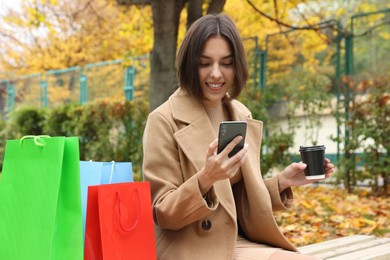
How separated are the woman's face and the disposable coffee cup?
0.39 m

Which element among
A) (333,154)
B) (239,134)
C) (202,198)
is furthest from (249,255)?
(333,154)

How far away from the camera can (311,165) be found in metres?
2.27

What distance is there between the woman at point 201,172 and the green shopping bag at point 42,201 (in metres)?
0.39

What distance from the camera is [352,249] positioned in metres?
3.47

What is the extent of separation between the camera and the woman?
208 cm

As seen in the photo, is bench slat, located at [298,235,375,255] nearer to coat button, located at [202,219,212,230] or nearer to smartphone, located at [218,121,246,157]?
coat button, located at [202,219,212,230]

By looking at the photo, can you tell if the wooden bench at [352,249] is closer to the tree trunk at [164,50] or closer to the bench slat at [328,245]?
the bench slat at [328,245]

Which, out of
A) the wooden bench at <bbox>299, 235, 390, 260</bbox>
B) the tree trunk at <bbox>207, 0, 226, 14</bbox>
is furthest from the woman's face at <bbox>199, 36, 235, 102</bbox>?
the tree trunk at <bbox>207, 0, 226, 14</bbox>

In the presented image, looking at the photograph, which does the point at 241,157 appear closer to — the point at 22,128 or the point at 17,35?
the point at 22,128

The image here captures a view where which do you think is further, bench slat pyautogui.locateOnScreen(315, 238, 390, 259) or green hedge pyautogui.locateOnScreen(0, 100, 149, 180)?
green hedge pyautogui.locateOnScreen(0, 100, 149, 180)

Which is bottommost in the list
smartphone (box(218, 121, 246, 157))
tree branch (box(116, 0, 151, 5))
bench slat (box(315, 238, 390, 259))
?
bench slat (box(315, 238, 390, 259))

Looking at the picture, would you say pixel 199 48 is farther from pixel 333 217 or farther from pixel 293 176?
pixel 333 217

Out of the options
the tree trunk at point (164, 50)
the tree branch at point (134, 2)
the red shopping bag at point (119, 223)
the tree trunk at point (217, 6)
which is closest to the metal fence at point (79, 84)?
the tree branch at point (134, 2)

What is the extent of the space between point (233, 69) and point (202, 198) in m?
0.54
